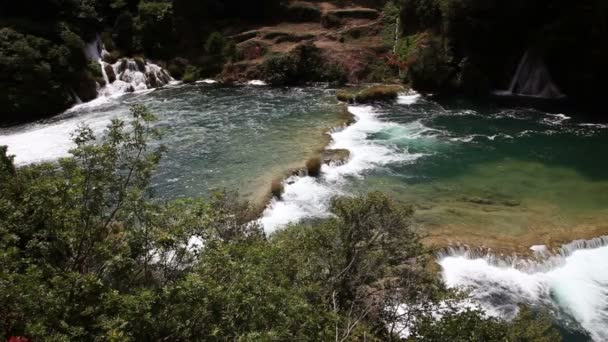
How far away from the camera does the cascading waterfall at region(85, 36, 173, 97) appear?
51.5 m

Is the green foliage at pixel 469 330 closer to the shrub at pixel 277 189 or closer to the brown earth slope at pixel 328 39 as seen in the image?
the shrub at pixel 277 189

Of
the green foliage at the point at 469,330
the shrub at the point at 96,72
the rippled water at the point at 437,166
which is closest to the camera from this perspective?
the green foliage at the point at 469,330

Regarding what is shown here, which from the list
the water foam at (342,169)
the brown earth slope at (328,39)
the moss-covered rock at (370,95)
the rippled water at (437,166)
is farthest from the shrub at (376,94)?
the brown earth slope at (328,39)

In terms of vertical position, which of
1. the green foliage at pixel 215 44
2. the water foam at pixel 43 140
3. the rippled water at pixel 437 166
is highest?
the green foliage at pixel 215 44

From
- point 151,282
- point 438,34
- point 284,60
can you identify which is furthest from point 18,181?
point 438,34

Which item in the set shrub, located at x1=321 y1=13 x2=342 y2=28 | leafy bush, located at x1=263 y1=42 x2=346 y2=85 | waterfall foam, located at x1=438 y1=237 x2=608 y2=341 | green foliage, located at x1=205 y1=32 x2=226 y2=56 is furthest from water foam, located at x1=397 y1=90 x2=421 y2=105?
waterfall foam, located at x1=438 y1=237 x2=608 y2=341

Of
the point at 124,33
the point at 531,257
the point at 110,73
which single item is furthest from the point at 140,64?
the point at 531,257

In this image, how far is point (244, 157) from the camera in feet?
113

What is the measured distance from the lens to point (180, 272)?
13180mm

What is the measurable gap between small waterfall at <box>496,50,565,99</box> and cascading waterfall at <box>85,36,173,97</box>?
34.7 m

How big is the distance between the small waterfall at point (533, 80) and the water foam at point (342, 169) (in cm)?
1306

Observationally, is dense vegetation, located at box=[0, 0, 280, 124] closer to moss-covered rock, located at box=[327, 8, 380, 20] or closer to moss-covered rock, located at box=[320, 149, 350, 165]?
moss-covered rock, located at box=[327, 8, 380, 20]

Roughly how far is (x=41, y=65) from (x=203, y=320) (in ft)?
135

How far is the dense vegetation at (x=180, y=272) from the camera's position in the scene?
34.4 ft
